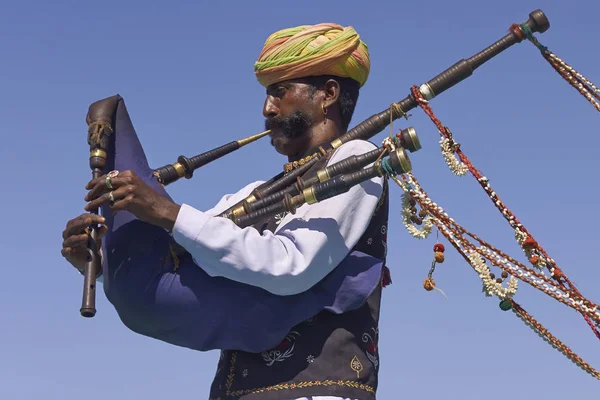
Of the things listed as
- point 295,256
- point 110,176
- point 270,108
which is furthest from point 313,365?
point 270,108

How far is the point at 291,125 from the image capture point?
177 inches

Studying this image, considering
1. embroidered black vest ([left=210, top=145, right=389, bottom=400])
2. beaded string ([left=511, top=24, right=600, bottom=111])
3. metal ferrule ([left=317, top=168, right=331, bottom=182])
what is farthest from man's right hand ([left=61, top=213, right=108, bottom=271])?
beaded string ([left=511, top=24, right=600, bottom=111])

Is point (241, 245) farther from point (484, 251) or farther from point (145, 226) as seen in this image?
point (484, 251)

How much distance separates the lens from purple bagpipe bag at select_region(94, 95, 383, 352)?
3660mm

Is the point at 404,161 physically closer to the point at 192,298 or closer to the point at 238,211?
the point at 238,211

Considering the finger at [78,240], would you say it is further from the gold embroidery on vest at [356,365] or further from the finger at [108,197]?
the gold embroidery on vest at [356,365]

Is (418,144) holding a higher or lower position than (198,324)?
higher

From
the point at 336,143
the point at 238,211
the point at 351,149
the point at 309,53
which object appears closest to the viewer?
the point at 238,211

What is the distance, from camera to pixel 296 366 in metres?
Answer: 3.70

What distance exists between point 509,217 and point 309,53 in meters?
1.29

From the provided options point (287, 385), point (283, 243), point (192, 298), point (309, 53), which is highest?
point (309, 53)

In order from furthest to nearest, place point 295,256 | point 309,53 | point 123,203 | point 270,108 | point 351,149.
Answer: point 270,108 < point 309,53 < point 351,149 < point 295,256 < point 123,203

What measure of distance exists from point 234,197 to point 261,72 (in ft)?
2.40

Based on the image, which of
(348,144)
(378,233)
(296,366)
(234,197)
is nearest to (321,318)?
(296,366)
